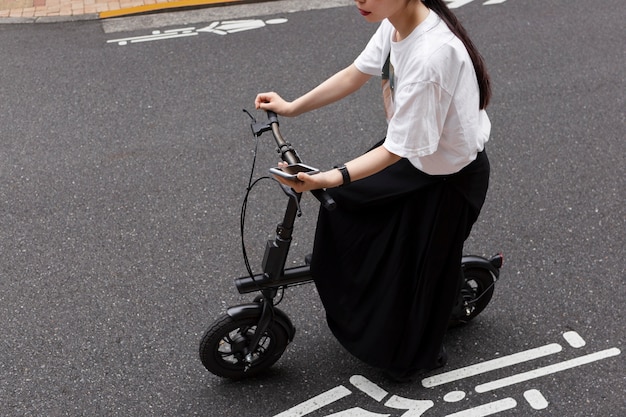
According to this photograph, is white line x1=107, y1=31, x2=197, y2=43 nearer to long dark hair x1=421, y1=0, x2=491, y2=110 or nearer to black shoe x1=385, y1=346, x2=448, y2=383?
black shoe x1=385, y1=346, x2=448, y2=383

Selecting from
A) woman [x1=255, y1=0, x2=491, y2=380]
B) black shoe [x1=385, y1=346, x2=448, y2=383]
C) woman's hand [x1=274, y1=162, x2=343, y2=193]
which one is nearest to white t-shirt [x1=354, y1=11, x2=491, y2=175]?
woman [x1=255, y1=0, x2=491, y2=380]

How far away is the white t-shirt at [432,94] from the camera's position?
8.34ft

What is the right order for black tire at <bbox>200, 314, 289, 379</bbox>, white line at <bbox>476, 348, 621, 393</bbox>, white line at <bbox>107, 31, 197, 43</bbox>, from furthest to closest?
1. white line at <bbox>107, 31, 197, 43</bbox>
2. white line at <bbox>476, 348, 621, 393</bbox>
3. black tire at <bbox>200, 314, 289, 379</bbox>

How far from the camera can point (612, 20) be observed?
6.96 meters

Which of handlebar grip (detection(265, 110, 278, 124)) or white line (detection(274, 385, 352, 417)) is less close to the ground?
handlebar grip (detection(265, 110, 278, 124))

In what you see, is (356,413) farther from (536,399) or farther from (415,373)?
(536,399)

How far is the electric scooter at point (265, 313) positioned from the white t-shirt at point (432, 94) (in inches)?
21.5

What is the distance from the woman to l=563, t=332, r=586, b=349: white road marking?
0.68 meters

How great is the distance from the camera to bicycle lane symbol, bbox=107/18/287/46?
677cm

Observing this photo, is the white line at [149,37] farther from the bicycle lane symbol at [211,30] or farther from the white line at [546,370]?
the white line at [546,370]

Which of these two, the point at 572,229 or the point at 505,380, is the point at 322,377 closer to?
the point at 505,380

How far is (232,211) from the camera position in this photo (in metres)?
4.66

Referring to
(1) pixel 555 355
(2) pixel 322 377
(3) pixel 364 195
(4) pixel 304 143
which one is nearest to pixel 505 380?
(1) pixel 555 355

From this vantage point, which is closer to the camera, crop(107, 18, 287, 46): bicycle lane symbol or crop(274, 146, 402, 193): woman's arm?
crop(274, 146, 402, 193): woman's arm
